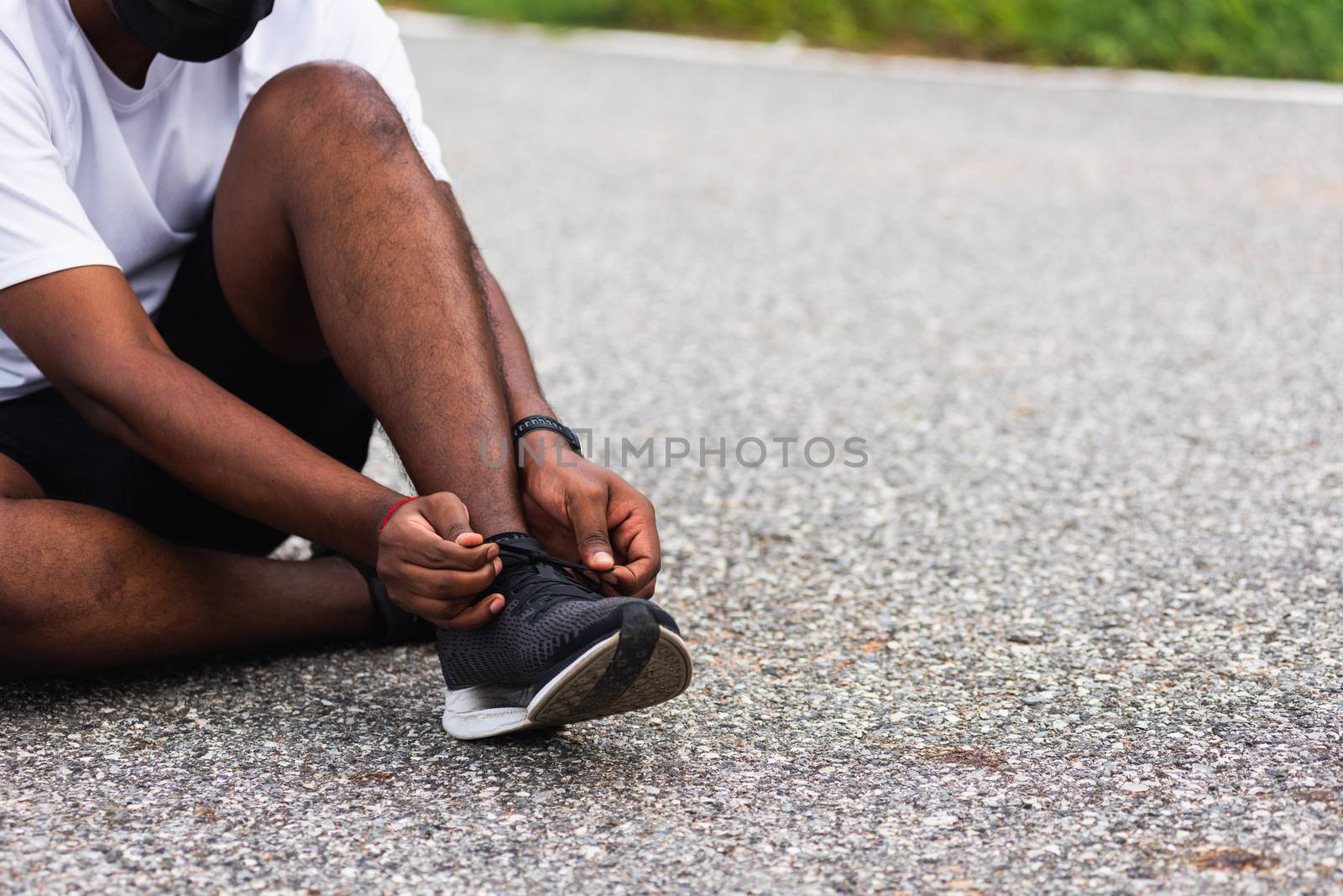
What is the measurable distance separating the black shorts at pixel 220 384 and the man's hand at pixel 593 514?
42cm

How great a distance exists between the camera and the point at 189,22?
196cm

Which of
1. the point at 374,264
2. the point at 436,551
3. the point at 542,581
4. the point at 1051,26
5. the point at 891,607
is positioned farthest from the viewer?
the point at 1051,26

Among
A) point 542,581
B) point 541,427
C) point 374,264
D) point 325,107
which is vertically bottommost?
point 542,581

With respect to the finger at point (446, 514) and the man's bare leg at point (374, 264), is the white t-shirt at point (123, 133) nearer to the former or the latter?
the man's bare leg at point (374, 264)

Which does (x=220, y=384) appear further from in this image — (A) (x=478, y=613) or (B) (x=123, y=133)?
(A) (x=478, y=613)

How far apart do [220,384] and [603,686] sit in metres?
0.74

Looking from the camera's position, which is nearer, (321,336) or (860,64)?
(321,336)

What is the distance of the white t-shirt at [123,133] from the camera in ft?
5.97

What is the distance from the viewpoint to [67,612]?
1893 mm

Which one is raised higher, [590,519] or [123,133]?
[123,133]

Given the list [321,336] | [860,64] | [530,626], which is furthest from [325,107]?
[860,64]

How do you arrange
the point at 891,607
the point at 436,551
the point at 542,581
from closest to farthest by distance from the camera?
the point at 436,551 < the point at 542,581 < the point at 891,607

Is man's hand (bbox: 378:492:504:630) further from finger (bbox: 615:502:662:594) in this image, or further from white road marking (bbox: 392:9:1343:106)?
white road marking (bbox: 392:9:1343:106)

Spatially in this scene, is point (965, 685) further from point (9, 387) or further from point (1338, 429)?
point (1338, 429)
